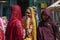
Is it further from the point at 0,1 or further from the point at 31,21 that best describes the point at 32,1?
the point at 31,21

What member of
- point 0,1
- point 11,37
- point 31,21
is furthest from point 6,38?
point 0,1

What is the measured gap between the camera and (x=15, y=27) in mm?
7027

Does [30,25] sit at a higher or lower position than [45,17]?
lower

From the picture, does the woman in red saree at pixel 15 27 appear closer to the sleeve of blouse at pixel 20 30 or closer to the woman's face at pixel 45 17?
the sleeve of blouse at pixel 20 30


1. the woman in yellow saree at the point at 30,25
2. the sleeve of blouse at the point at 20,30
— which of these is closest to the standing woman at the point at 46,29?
the woman in yellow saree at the point at 30,25

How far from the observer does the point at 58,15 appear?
15.6 metres

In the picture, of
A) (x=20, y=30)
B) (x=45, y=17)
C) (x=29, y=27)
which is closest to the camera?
(x=20, y=30)

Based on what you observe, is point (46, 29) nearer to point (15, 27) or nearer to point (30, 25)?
point (30, 25)

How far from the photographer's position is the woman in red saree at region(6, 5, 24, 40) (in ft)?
22.9

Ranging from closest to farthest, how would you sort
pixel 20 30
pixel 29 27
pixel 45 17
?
pixel 20 30 → pixel 29 27 → pixel 45 17

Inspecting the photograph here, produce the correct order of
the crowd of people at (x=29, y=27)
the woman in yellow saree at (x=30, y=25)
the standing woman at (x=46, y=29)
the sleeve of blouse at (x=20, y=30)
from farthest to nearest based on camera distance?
the standing woman at (x=46, y=29), the woman in yellow saree at (x=30, y=25), the crowd of people at (x=29, y=27), the sleeve of blouse at (x=20, y=30)

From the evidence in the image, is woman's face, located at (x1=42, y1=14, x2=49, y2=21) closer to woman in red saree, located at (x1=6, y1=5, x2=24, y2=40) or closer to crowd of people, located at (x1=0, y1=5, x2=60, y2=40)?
crowd of people, located at (x1=0, y1=5, x2=60, y2=40)

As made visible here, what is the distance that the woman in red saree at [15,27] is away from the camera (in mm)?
6969

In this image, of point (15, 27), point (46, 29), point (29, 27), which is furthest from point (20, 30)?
point (46, 29)
